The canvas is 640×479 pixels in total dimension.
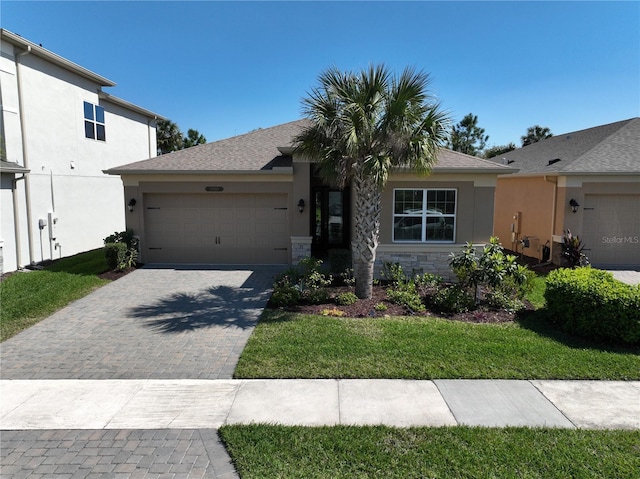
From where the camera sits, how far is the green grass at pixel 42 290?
8992mm

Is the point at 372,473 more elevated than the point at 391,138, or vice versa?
the point at 391,138

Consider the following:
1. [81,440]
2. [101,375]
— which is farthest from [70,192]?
[81,440]

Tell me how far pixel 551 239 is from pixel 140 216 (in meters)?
13.8

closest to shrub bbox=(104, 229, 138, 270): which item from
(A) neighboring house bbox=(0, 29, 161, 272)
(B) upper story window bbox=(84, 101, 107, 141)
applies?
(A) neighboring house bbox=(0, 29, 161, 272)

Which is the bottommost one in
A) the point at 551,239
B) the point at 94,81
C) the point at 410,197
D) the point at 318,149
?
the point at 551,239

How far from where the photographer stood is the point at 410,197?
1272cm

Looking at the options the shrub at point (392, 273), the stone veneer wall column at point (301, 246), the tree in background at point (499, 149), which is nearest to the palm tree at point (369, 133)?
the shrub at point (392, 273)

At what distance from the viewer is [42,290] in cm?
1086

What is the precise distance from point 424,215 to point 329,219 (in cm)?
446

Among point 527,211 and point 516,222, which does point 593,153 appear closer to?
point 527,211

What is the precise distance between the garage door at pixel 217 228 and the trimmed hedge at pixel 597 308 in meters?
8.35

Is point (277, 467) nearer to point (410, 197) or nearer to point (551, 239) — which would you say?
point (410, 197)

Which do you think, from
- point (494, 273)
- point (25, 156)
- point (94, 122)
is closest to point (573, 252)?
point (494, 273)

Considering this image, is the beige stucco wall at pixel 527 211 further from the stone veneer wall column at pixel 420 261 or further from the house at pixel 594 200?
the stone veneer wall column at pixel 420 261
